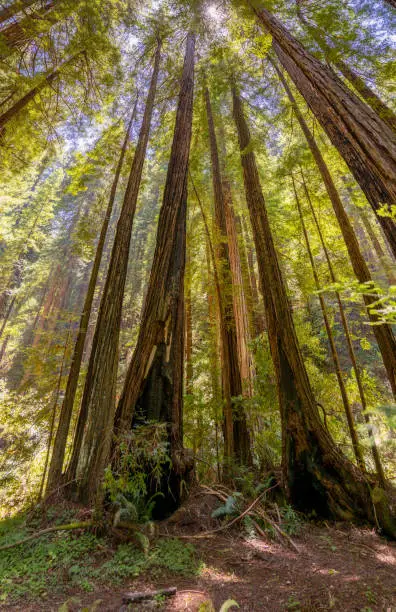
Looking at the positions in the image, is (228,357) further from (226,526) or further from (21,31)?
(21,31)

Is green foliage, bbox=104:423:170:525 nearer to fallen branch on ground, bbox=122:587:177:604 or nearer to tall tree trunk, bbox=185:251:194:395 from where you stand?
fallen branch on ground, bbox=122:587:177:604

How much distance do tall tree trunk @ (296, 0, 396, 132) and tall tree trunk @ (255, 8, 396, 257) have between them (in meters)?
0.76

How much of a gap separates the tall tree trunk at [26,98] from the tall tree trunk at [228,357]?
154 inches

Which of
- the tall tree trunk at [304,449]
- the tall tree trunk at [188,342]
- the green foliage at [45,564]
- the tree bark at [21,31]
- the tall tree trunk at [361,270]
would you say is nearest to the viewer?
the green foliage at [45,564]

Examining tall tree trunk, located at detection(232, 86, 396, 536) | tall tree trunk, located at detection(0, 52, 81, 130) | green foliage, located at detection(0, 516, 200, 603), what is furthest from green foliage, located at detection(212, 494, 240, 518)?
tall tree trunk, located at detection(0, 52, 81, 130)

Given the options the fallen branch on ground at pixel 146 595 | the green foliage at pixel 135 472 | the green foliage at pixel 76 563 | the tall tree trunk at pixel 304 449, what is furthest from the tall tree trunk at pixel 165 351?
the tall tree trunk at pixel 304 449

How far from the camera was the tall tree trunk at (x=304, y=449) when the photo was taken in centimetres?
311

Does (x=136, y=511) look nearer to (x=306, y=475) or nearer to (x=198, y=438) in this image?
(x=306, y=475)

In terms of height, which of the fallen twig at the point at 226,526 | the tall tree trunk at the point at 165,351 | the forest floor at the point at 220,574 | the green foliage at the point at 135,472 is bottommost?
the forest floor at the point at 220,574

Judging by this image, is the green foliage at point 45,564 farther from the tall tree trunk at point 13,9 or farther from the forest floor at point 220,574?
the tall tree trunk at point 13,9

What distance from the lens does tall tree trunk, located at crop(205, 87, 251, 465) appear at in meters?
4.97

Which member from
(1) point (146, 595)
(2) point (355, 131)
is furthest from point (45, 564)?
(2) point (355, 131)

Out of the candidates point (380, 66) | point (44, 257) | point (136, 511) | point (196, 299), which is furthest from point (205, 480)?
point (44, 257)

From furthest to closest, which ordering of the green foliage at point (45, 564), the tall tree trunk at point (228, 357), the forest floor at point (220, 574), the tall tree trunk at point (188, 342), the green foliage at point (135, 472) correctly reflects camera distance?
1. the tall tree trunk at point (188, 342)
2. the tall tree trunk at point (228, 357)
3. the green foliage at point (135, 472)
4. the green foliage at point (45, 564)
5. the forest floor at point (220, 574)
